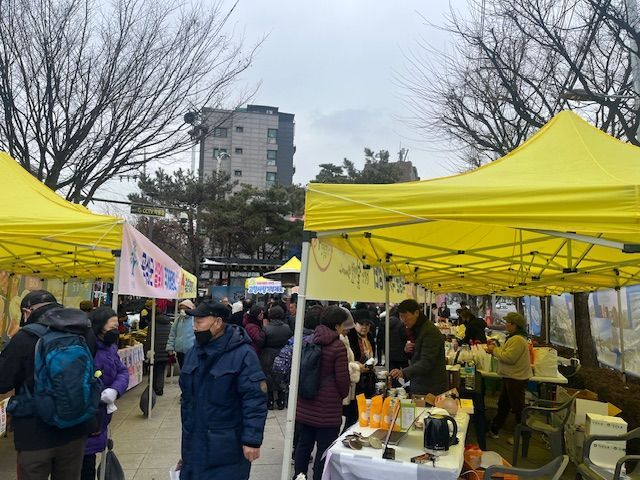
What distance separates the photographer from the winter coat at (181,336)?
A: 9.09m

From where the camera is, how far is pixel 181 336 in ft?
30.0

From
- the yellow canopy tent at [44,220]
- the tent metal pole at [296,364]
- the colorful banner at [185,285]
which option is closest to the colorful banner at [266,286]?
the colorful banner at [185,285]

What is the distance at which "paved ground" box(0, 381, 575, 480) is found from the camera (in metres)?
5.47

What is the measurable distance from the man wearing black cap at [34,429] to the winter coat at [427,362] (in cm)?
299

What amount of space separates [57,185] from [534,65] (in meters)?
10.1

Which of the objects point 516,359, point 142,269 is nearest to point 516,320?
point 516,359

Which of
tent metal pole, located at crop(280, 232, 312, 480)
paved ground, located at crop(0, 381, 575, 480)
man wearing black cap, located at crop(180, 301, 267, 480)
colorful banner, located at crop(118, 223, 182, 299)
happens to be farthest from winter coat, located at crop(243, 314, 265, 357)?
man wearing black cap, located at crop(180, 301, 267, 480)

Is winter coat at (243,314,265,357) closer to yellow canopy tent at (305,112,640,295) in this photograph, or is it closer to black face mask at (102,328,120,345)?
yellow canopy tent at (305,112,640,295)

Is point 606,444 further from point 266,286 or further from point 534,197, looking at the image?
point 266,286

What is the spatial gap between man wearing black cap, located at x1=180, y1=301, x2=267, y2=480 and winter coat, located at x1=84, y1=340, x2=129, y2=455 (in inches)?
45.4

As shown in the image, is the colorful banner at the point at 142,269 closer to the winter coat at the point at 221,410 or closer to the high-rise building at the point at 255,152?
the winter coat at the point at 221,410

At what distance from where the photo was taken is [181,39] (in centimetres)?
995

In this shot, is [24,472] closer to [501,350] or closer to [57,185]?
[501,350]

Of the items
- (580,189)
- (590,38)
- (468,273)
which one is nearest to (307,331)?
(468,273)
